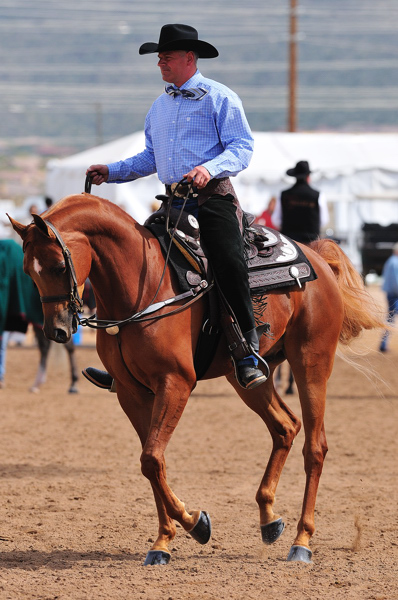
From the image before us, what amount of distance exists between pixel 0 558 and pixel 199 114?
2749mm

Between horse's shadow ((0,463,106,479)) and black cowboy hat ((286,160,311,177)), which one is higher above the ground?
black cowboy hat ((286,160,311,177))

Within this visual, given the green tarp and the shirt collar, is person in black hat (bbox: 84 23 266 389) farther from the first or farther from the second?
the green tarp

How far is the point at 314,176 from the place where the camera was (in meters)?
25.5

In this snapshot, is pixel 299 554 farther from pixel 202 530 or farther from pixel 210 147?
pixel 210 147

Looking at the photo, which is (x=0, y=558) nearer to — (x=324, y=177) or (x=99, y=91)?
(x=324, y=177)

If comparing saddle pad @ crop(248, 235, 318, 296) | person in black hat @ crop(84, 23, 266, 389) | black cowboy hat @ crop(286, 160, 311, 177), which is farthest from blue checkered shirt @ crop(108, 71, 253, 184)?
black cowboy hat @ crop(286, 160, 311, 177)

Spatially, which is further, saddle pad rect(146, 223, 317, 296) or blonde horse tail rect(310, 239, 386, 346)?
blonde horse tail rect(310, 239, 386, 346)

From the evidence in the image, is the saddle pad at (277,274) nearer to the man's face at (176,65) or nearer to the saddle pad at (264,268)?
Result: the saddle pad at (264,268)

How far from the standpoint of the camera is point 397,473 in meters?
7.68

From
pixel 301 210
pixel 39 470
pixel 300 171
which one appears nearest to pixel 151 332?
pixel 39 470

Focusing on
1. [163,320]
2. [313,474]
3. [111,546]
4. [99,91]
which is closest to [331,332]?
[313,474]

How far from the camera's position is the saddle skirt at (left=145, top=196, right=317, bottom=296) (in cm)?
523

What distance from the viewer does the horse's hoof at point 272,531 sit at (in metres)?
5.68

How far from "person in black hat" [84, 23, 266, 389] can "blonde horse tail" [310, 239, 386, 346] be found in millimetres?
1265
